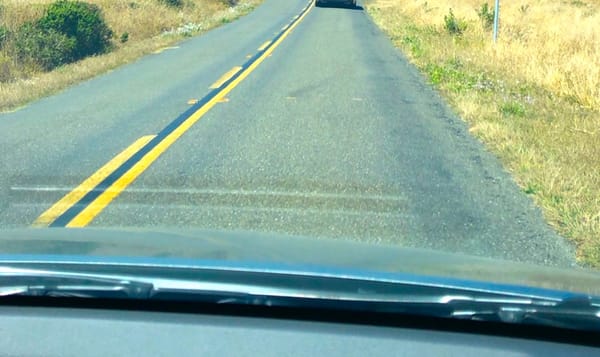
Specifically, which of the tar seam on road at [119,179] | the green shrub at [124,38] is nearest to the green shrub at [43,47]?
the green shrub at [124,38]

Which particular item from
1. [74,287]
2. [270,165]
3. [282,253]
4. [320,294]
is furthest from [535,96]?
[74,287]

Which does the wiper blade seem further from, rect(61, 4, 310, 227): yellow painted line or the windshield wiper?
rect(61, 4, 310, 227): yellow painted line

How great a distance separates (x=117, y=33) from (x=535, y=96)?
16.0 meters

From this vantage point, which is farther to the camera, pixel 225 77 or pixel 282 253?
pixel 225 77

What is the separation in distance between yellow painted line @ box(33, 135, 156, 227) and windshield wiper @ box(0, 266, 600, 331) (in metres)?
3.27

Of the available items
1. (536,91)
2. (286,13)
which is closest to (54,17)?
(536,91)

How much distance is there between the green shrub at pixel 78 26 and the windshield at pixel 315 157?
1102 millimetres

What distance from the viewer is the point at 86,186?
7.42m

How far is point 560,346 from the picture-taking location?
2.92 meters

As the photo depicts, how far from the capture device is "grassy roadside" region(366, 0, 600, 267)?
7.02 m

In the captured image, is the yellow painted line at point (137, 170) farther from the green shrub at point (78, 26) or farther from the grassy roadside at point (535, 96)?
the green shrub at point (78, 26)

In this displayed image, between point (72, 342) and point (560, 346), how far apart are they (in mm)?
1604

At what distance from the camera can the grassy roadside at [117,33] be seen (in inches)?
586

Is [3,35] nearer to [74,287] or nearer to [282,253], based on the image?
[282,253]
